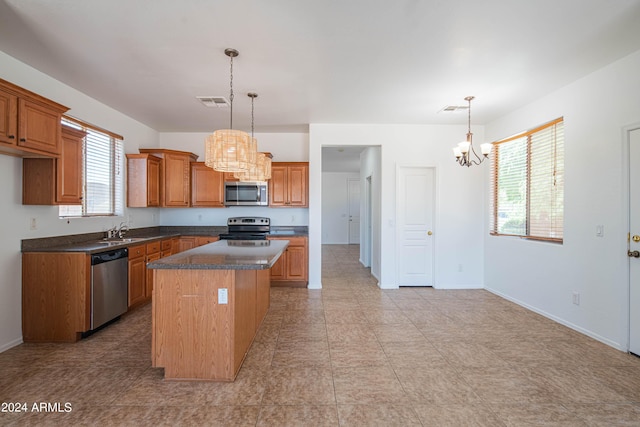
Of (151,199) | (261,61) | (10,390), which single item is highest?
(261,61)

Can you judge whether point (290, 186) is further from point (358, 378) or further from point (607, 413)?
point (607, 413)

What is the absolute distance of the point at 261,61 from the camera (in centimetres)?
286

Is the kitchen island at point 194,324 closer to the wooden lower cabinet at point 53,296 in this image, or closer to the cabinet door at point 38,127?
the wooden lower cabinet at point 53,296

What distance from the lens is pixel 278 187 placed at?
523 cm

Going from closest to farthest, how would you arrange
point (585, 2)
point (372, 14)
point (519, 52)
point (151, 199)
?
1. point (585, 2)
2. point (372, 14)
3. point (519, 52)
4. point (151, 199)

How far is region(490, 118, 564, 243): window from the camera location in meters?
3.61

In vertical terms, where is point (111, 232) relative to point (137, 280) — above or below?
above

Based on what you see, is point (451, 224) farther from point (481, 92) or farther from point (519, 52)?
point (519, 52)

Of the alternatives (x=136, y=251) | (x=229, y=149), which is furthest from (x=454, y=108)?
(x=136, y=251)

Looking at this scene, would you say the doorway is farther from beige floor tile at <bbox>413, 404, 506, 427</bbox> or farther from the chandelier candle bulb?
beige floor tile at <bbox>413, 404, 506, 427</bbox>

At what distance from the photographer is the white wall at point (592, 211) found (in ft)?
9.24

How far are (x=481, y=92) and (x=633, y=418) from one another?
3218 millimetres

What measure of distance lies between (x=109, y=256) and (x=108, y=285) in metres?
0.32

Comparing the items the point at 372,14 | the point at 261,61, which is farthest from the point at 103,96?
the point at 372,14
